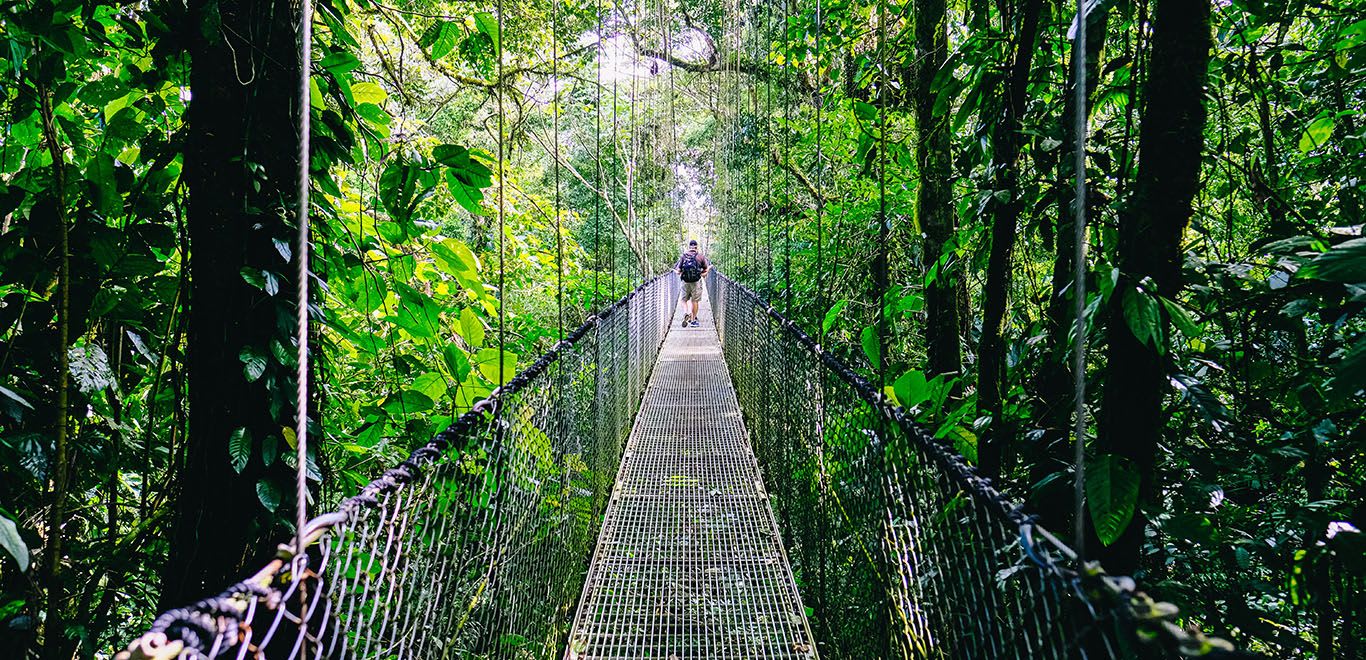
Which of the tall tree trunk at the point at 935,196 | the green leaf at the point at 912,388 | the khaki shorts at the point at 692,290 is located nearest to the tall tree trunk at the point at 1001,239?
the green leaf at the point at 912,388

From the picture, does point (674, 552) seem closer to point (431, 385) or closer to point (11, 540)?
point (431, 385)

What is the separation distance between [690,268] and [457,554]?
9.06 m

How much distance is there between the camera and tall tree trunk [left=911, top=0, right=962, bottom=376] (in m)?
2.08

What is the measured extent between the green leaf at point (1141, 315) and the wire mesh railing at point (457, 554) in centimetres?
95

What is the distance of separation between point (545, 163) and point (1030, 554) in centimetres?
1535

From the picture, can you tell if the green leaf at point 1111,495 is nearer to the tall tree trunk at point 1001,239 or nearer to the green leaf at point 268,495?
the tall tree trunk at point 1001,239

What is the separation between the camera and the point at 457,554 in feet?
4.51

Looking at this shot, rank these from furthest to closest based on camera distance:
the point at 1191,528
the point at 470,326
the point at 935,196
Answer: the point at 935,196 < the point at 470,326 < the point at 1191,528

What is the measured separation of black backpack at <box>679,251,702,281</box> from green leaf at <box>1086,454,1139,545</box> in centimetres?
952

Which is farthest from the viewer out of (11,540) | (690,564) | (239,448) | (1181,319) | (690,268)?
(690,268)

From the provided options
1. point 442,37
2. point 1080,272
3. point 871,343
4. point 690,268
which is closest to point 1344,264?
point 1080,272

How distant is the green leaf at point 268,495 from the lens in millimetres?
1064

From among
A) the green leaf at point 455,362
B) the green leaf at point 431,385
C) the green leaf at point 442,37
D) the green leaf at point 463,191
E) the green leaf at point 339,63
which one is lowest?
the green leaf at point 431,385

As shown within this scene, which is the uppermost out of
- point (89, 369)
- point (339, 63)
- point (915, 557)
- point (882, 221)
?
point (339, 63)
